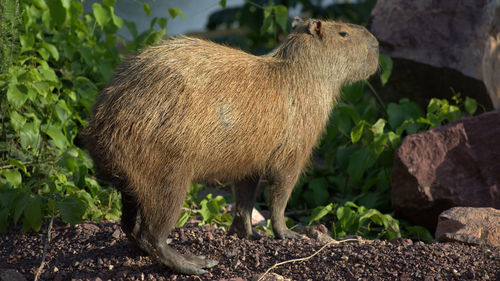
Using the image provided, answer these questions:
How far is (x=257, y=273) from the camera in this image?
3.30 meters

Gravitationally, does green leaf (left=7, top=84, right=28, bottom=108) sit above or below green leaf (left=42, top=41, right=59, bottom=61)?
below

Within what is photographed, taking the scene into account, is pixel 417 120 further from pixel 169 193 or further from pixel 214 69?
pixel 169 193

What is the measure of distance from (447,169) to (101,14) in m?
3.05

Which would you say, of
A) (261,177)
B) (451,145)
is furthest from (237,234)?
(451,145)

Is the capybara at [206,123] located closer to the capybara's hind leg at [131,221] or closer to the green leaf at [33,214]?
the capybara's hind leg at [131,221]

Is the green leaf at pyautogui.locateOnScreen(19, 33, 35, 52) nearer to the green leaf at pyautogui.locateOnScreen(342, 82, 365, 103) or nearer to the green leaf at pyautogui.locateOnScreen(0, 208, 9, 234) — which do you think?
the green leaf at pyautogui.locateOnScreen(0, 208, 9, 234)

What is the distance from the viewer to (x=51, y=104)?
4.77 m

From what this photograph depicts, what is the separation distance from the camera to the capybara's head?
4133mm

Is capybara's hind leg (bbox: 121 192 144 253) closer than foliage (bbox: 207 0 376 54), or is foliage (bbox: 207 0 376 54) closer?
capybara's hind leg (bbox: 121 192 144 253)

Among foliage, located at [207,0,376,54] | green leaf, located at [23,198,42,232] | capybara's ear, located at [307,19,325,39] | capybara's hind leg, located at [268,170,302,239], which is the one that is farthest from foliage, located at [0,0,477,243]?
foliage, located at [207,0,376,54]

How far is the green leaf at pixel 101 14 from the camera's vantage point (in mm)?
5023

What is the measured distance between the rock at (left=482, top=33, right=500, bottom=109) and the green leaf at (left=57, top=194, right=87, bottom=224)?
3.83 m

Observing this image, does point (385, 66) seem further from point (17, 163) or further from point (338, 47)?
point (17, 163)

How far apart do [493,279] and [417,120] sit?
2585 mm
